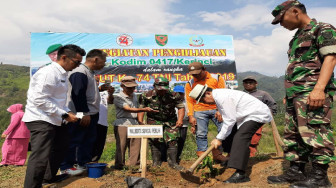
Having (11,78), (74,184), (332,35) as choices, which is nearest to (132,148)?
(74,184)

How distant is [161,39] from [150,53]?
0.55m

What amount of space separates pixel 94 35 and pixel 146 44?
148 centimetres

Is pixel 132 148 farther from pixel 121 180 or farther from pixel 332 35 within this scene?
pixel 332 35

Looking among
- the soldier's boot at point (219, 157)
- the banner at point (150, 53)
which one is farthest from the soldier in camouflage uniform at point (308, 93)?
the banner at point (150, 53)

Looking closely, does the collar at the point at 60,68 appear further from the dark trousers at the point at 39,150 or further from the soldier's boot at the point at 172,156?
the soldier's boot at the point at 172,156

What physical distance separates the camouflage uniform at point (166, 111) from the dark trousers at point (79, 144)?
0.98m

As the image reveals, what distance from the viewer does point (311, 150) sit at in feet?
8.18

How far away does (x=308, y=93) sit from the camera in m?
2.40

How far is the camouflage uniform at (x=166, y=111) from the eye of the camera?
4094 millimetres

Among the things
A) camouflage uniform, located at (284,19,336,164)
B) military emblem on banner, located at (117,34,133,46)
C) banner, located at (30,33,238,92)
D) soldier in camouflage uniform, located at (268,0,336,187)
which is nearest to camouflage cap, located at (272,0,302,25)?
soldier in camouflage uniform, located at (268,0,336,187)

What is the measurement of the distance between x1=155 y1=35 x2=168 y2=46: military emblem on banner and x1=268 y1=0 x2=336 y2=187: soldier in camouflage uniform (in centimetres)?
500

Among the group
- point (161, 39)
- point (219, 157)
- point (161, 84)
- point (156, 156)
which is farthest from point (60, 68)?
point (161, 39)

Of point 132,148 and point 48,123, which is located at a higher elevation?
point 48,123

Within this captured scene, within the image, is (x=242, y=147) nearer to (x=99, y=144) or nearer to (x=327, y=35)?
(x=327, y=35)
